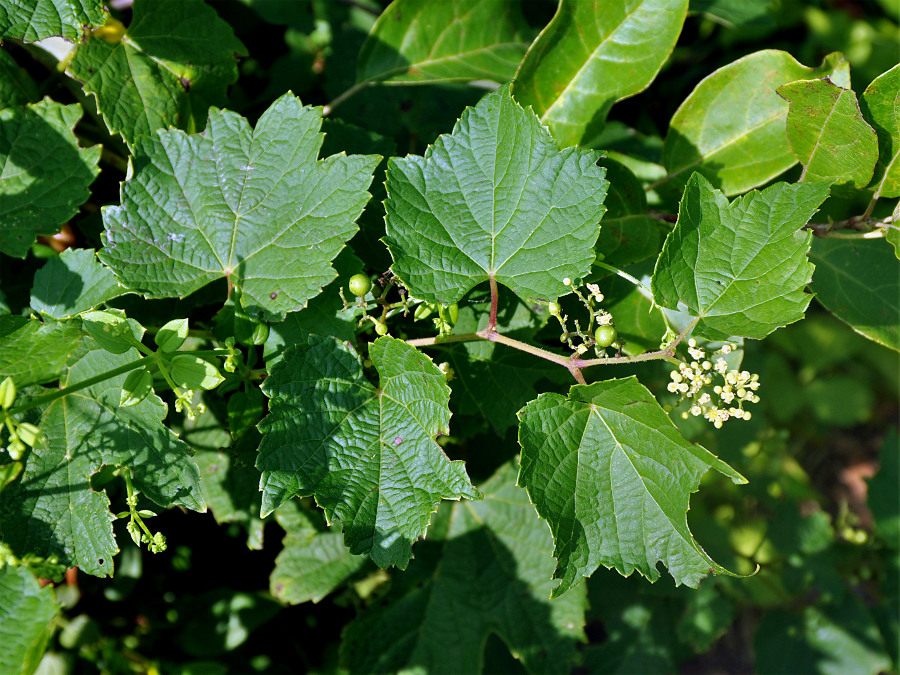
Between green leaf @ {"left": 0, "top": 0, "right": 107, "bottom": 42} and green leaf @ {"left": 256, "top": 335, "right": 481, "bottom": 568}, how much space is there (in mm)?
896

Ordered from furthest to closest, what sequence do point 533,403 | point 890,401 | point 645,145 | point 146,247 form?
point 890,401 < point 645,145 < point 146,247 < point 533,403

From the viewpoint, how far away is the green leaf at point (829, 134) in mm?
1385

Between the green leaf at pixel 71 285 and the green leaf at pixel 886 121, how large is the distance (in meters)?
1.71

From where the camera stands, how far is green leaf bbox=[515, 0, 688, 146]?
5.49 ft

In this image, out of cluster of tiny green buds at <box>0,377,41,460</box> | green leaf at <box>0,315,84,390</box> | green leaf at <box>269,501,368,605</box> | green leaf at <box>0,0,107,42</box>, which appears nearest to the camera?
cluster of tiny green buds at <box>0,377,41,460</box>

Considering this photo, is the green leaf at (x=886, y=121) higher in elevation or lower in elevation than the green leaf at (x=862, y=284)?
higher

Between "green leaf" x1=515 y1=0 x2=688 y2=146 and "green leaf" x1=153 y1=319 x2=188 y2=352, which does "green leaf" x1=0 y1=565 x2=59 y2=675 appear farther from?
"green leaf" x1=515 y1=0 x2=688 y2=146

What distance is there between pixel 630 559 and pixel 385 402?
0.59 metres

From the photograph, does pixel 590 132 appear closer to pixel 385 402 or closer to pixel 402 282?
pixel 402 282

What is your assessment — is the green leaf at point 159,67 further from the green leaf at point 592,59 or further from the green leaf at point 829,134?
the green leaf at point 829,134

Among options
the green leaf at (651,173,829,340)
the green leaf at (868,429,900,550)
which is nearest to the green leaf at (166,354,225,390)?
the green leaf at (651,173,829,340)

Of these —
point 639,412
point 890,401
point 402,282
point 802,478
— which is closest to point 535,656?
point 639,412

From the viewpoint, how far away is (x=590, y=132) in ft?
5.71

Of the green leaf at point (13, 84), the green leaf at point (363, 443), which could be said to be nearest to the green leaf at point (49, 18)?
the green leaf at point (13, 84)
